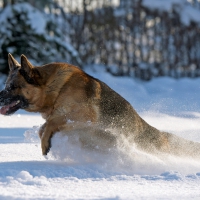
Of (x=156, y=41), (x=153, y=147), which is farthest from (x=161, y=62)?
(x=153, y=147)

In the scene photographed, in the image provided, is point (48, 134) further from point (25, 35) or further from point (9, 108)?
point (25, 35)

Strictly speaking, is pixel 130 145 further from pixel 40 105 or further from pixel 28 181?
pixel 28 181

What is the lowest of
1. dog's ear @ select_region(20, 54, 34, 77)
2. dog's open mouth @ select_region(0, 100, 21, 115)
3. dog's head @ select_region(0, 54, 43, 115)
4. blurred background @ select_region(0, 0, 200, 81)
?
blurred background @ select_region(0, 0, 200, 81)

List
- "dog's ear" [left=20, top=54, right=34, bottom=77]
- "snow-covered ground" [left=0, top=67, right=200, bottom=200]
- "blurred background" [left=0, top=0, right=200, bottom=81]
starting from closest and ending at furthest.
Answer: "snow-covered ground" [left=0, top=67, right=200, bottom=200] → "dog's ear" [left=20, top=54, right=34, bottom=77] → "blurred background" [left=0, top=0, right=200, bottom=81]

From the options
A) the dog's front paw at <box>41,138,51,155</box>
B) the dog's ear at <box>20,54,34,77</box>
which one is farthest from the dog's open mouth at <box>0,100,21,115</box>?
the dog's front paw at <box>41,138,51,155</box>

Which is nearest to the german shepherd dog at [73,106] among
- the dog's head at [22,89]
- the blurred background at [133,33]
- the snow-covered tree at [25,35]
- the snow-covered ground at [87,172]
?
the dog's head at [22,89]

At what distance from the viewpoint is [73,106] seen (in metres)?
5.15

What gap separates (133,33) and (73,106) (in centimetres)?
882

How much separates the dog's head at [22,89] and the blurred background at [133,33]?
8.03m

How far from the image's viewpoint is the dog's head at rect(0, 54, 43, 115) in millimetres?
5242

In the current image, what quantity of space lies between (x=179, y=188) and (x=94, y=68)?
9.81 metres

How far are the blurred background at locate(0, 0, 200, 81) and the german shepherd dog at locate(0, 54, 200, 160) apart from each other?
7.99 metres

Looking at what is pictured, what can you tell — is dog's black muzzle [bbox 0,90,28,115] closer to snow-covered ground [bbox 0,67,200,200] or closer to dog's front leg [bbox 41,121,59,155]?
dog's front leg [bbox 41,121,59,155]

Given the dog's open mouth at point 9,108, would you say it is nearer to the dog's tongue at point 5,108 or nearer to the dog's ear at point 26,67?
the dog's tongue at point 5,108
